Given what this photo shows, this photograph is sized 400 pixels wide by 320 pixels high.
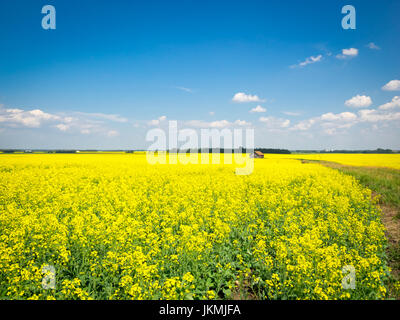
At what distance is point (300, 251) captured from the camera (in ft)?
16.5

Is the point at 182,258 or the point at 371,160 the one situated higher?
the point at 371,160

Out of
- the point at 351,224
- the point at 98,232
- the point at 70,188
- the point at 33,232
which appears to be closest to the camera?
the point at 98,232

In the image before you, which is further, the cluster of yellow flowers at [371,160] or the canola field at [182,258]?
the cluster of yellow flowers at [371,160]

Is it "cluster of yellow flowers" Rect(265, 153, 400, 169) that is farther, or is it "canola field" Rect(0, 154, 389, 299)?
"cluster of yellow flowers" Rect(265, 153, 400, 169)

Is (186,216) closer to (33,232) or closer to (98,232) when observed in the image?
(98,232)

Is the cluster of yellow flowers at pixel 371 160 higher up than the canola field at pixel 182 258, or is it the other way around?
the cluster of yellow flowers at pixel 371 160

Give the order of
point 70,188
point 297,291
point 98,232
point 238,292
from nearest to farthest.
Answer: point 297,291
point 238,292
point 98,232
point 70,188

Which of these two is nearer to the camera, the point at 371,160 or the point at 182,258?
the point at 182,258

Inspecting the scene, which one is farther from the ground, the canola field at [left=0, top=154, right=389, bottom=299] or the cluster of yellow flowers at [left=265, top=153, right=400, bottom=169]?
the cluster of yellow flowers at [left=265, top=153, right=400, bottom=169]
